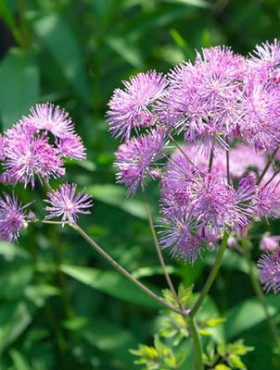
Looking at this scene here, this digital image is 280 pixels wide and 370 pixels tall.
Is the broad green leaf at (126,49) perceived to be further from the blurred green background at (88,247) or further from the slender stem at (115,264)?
the slender stem at (115,264)

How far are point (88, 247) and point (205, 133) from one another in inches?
61.7

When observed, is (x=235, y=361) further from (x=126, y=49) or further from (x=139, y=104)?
(x=126, y=49)

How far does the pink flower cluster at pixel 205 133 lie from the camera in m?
1.89

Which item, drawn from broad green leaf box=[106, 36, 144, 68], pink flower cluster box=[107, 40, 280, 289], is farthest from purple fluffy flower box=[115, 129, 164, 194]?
broad green leaf box=[106, 36, 144, 68]

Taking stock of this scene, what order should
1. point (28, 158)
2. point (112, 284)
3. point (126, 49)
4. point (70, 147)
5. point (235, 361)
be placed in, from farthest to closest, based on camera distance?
1. point (126, 49)
2. point (112, 284)
3. point (235, 361)
4. point (70, 147)
5. point (28, 158)

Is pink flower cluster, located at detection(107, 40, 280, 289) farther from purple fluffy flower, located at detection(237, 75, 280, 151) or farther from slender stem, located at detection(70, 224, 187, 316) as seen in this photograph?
slender stem, located at detection(70, 224, 187, 316)

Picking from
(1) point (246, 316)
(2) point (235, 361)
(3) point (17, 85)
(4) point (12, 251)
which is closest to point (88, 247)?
(4) point (12, 251)

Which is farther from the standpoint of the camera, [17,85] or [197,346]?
[17,85]

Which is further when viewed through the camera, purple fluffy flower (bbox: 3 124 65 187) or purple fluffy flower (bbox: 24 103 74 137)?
purple fluffy flower (bbox: 24 103 74 137)

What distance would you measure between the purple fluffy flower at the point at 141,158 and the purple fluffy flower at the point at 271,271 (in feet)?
1.11

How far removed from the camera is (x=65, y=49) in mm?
3730

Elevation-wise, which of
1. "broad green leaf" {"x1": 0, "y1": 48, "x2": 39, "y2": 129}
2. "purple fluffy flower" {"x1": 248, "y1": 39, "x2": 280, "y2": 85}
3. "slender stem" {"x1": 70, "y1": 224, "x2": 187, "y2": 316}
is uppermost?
"broad green leaf" {"x1": 0, "y1": 48, "x2": 39, "y2": 129}

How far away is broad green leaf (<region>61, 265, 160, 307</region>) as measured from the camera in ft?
9.27

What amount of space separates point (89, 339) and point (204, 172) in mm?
1193
